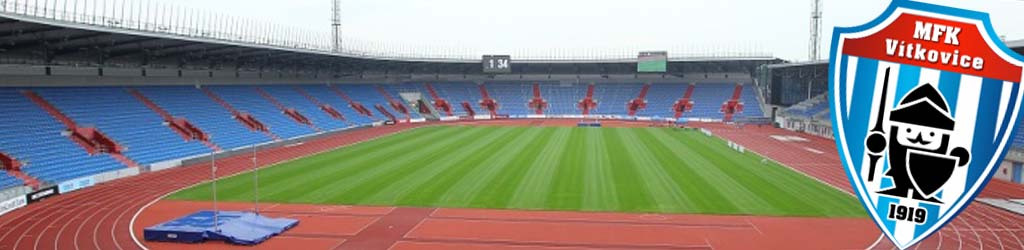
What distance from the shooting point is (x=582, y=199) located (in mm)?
23125

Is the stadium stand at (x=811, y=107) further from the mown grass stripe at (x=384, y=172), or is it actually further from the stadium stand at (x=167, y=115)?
the mown grass stripe at (x=384, y=172)

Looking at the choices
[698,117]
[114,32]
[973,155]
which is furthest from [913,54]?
[698,117]

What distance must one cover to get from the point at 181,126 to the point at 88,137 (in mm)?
6658

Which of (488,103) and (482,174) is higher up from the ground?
(488,103)

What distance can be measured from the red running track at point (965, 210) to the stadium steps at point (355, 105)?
34.0 m

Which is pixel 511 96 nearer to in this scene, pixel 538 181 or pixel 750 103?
pixel 750 103

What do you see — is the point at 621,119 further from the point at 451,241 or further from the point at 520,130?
the point at 451,241

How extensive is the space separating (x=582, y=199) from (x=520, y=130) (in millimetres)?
32322

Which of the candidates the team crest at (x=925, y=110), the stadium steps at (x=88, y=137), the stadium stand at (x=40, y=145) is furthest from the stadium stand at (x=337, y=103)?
the team crest at (x=925, y=110)

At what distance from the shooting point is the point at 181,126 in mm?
38094

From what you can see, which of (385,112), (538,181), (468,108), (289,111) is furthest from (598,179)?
(468,108)

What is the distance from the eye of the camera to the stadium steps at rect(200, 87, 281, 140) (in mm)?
44156

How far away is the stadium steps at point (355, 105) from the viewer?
6264 centimetres

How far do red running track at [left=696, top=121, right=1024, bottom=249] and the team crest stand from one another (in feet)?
37.5
